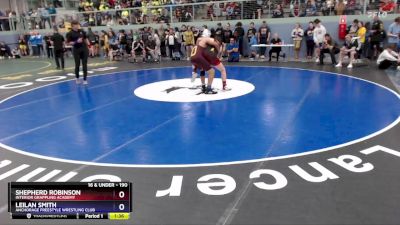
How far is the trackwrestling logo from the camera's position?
28.8 feet

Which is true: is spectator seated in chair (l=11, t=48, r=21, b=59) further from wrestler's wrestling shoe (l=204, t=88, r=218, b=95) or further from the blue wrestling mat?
wrestler's wrestling shoe (l=204, t=88, r=218, b=95)

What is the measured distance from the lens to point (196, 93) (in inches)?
365

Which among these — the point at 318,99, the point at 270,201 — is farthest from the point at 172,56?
the point at 270,201

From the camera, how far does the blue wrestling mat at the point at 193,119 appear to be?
536cm

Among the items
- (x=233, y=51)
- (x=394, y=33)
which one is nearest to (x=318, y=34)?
(x=394, y=33)

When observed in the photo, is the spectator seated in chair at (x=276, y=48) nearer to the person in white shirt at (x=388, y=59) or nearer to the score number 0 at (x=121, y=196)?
the person in white shirt at (x=388, y=59)

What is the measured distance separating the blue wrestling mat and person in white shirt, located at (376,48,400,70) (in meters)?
2.39

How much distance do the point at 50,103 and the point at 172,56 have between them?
10.1 metres

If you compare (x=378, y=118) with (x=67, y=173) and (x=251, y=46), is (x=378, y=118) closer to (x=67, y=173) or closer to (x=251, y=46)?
(x=67, y=173)

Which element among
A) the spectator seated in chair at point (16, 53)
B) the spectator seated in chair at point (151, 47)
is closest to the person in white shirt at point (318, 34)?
the spectator seated in chair at point (151, 47)

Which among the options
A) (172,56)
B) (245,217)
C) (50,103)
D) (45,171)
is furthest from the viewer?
(172,56)

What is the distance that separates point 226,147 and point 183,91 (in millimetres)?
4412
